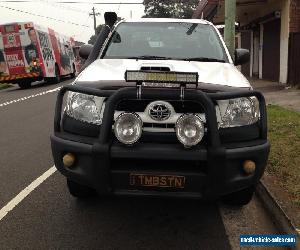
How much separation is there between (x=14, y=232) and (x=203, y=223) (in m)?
1.69

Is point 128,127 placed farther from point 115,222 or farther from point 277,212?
point 277,212

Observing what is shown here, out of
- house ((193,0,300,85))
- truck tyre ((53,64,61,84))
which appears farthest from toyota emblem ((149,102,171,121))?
truck tyre ((53,64,61,84))

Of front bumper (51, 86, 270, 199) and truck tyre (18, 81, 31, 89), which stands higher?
front bumper (51, 86, 270, 199)

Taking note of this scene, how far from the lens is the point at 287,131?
6793 millimetres

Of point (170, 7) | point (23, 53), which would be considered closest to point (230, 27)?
point (23, 53)

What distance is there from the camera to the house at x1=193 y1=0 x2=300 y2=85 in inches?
617

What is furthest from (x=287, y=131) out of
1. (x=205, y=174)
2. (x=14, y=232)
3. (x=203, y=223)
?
(x=14, y=232)

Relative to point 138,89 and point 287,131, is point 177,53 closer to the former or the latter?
point 138,89

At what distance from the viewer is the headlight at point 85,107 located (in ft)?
11.2

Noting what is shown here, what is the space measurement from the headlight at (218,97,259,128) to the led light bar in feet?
1.17

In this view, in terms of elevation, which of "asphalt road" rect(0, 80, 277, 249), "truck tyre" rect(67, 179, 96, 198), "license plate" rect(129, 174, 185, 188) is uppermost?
"license plate" rect(129, 174, 185, 188)

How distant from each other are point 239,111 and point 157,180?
2.87 feet

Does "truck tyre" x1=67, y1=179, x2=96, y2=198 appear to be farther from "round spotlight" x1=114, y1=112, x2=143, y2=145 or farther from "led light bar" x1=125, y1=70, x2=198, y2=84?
"led light bar" x1=125, y1=70, x2=198, y2=84

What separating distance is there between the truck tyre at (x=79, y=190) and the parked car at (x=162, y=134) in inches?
27.4
